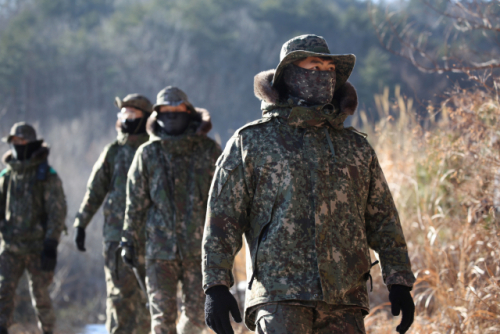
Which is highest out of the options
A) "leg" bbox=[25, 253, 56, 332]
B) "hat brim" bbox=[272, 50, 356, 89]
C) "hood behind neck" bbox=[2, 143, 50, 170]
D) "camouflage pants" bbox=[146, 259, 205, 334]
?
"hat brim" bbox=[272, 50, 356, 89]

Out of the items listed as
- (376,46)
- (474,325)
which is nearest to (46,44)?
(376,46)

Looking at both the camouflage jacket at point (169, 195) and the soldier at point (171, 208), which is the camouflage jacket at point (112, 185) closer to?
the soldier at point (171, 208)

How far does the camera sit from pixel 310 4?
42875 mm

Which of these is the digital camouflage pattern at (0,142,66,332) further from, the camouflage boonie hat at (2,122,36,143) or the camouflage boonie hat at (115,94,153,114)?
the camouflage boonie hat at (115,94,153,114)

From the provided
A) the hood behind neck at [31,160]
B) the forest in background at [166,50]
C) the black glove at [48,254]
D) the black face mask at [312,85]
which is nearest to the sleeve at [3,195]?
the hood behind neck at [31,160]

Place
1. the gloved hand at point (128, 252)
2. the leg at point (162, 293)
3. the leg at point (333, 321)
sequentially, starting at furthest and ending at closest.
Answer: the gloved hand at point (128, 252) → the leg at point (162, 293) → the leg at point (333, 321)

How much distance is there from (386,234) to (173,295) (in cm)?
242

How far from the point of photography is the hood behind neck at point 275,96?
10.4 feet

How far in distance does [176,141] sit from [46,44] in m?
37.2

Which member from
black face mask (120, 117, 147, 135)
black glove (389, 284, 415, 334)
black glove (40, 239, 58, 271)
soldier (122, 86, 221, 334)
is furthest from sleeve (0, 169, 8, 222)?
black glove (389, 284, 415, 334)

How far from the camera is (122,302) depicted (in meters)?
5.84

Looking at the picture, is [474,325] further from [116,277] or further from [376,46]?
[376,46]

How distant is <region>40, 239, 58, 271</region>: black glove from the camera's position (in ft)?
21.6

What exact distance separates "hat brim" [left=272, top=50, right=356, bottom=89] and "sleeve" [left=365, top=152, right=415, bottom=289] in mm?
555
